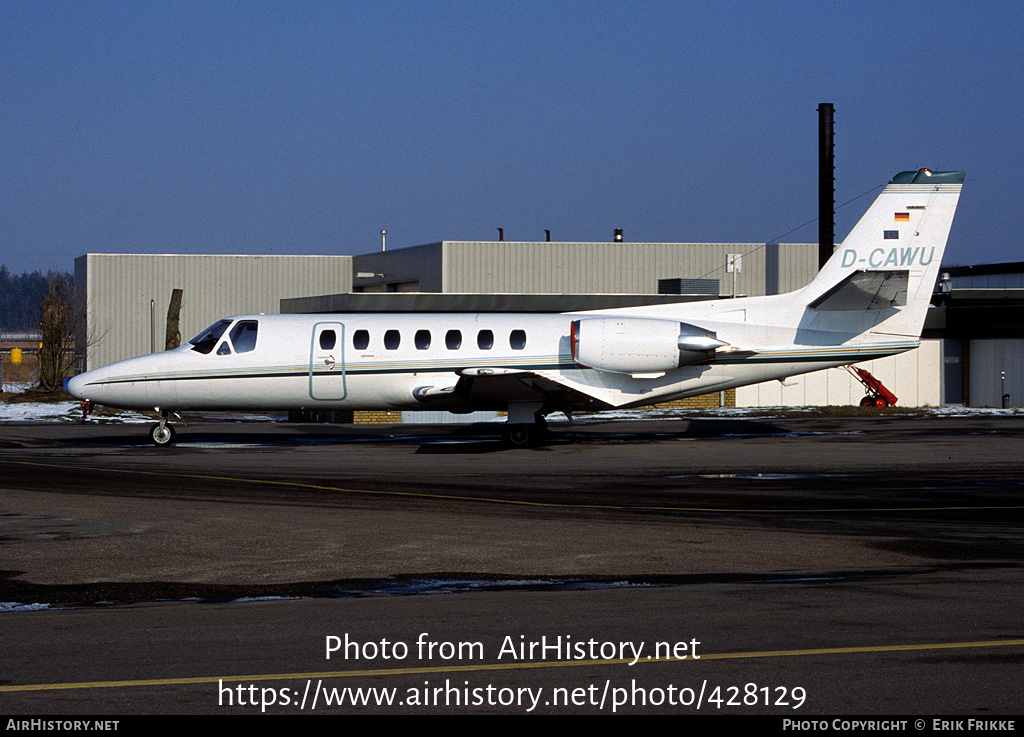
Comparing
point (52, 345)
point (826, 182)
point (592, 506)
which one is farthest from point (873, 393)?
point (52, 345)

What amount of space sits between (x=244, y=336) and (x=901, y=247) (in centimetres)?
1439

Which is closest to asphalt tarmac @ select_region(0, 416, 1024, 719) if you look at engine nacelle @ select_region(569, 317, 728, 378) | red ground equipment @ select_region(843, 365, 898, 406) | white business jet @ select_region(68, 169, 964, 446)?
engine nacelle @ select_region(569, 317, 728, 378)

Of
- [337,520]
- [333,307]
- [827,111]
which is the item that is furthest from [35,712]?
[827,111]

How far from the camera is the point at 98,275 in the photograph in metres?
57.8

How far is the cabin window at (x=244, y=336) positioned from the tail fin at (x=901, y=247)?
12.0 m

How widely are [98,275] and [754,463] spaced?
154ft

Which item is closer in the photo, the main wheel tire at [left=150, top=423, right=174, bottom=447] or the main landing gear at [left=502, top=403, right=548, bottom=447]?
the main landing gear at [left=502, top=403, right=548, bottom=447]

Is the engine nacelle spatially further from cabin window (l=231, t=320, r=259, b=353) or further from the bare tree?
the bare tree

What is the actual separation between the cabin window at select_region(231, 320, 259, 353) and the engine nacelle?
694 centimetres

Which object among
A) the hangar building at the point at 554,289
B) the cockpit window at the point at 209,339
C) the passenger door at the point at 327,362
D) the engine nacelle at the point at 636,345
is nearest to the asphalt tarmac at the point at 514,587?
the engine nacelle at the point at 636,345

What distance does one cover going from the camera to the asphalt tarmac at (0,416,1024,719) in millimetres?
6164

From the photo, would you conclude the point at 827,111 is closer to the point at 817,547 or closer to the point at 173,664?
the point at 817,547

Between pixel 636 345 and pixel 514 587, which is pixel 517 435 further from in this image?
pixel 514 587

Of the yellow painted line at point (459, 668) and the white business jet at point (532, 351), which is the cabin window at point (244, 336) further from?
the yellow painted line at point (459, 668)
